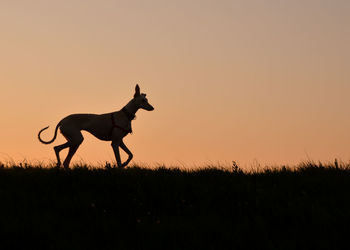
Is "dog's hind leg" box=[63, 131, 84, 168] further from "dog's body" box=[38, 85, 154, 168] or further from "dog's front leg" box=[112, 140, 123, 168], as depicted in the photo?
"dog's front leg" box=[112, 140, 123, 168]

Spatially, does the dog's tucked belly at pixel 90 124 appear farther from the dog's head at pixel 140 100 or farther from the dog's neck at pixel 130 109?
the dog's head at pixel 140 100

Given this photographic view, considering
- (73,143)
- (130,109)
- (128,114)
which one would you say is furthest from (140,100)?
(73,143)

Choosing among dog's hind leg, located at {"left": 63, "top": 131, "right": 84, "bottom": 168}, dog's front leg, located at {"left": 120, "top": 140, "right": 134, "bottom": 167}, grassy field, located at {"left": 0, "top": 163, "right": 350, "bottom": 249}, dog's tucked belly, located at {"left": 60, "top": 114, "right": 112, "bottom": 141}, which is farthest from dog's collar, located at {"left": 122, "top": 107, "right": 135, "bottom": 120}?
grassy field, located at {"left": 0, "top": 163, "right": 350, "bottom": 249}


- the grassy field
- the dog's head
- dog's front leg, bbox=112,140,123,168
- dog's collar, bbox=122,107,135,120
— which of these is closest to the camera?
the grassy field

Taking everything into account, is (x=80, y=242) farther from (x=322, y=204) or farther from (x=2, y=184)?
(x=322, y=204)

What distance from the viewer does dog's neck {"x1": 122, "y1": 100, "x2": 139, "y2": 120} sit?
55.1 ft

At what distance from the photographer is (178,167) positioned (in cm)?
1379

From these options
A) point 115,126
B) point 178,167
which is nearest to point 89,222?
point 178,167

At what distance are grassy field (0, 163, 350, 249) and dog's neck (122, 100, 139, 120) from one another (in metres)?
3.72

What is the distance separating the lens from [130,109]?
55.3 feet

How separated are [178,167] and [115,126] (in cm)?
350

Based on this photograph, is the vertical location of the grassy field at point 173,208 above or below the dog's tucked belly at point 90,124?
below

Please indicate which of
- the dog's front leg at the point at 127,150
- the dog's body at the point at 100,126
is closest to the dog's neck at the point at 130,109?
the dog's body at the point at 100,126

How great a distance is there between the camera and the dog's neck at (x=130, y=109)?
55.1 ft
